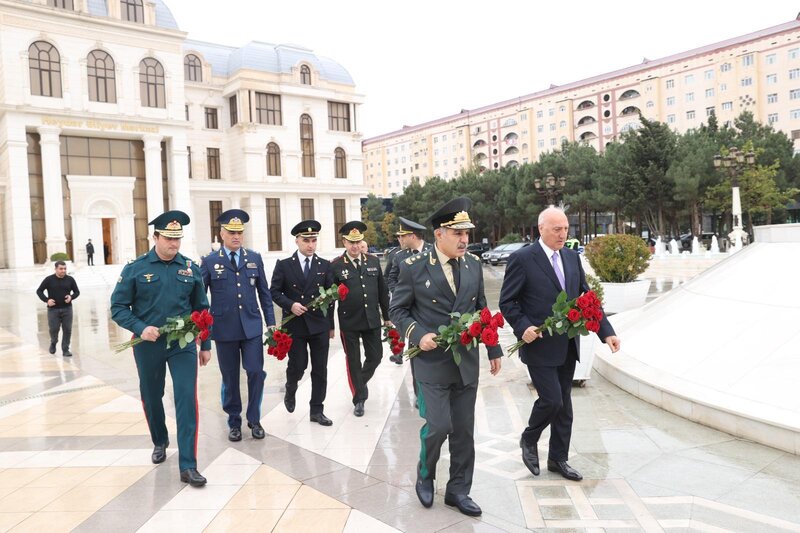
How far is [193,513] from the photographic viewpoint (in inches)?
160

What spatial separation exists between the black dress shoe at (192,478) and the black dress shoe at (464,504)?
187 cm

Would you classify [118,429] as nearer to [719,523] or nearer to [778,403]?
[719,523]

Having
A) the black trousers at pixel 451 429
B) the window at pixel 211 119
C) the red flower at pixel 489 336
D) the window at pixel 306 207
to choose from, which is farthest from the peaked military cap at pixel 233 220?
the window at pixel 211 119

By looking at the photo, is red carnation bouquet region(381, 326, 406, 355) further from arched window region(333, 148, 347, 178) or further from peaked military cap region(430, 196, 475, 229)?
arched window region(333, 148, 347, 178)

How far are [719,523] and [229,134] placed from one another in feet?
163

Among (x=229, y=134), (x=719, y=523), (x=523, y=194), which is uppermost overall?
(x=229, y=134)

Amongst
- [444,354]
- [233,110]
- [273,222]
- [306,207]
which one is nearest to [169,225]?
[444,354]

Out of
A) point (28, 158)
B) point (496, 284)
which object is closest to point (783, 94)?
point (496, 284)

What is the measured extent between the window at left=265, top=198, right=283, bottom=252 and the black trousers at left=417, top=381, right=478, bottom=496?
1811 inches

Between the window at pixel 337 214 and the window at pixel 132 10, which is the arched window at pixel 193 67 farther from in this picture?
the window at pixel 337 214

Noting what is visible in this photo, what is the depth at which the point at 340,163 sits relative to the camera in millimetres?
52281

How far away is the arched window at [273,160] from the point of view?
Result: 48719 millimetres

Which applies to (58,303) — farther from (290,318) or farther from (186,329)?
(186,329)

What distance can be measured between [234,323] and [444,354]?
246 cm
